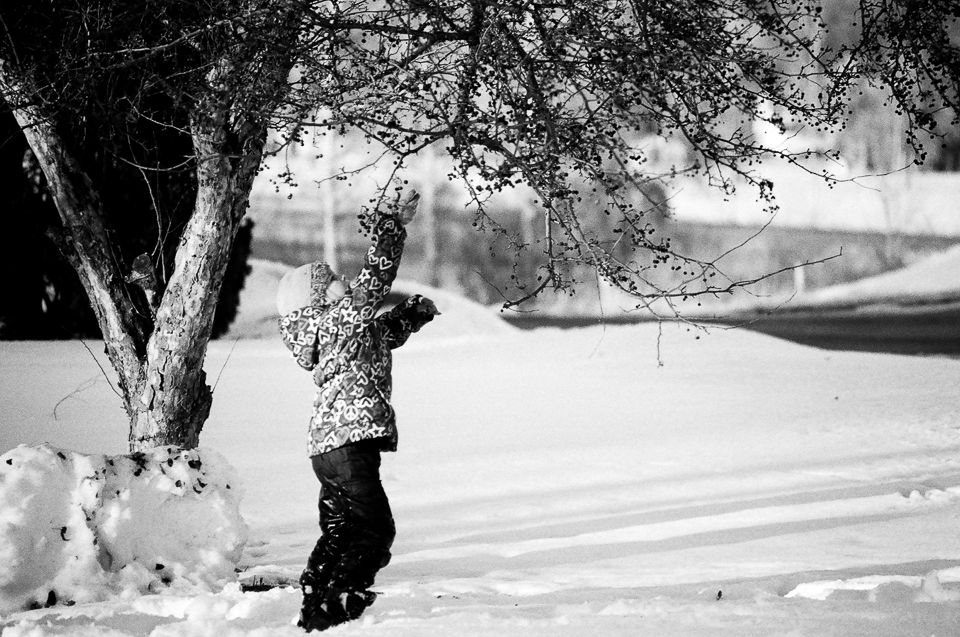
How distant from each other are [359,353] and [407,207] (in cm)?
67

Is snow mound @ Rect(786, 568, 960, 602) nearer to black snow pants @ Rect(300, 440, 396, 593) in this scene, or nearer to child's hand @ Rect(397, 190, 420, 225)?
black snow pants @ Rect(300, 440, 396, 593)

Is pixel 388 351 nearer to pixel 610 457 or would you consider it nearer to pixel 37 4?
pixel 37 4

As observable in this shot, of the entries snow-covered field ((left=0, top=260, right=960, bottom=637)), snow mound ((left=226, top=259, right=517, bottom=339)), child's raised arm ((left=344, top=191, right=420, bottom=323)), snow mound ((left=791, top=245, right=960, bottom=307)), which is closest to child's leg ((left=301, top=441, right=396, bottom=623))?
snow-covered field ((left=0, top=260, right=960, bottom=637))

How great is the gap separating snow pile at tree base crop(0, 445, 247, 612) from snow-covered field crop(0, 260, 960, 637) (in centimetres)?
18

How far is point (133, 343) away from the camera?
19.9 ft

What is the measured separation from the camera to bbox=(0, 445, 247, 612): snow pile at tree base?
16.1 ft

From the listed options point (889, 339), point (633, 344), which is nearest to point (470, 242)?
point (889, 339)

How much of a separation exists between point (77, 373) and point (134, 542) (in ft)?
25.4

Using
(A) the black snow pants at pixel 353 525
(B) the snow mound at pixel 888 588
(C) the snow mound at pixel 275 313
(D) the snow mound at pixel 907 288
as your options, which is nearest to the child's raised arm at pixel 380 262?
(A) the black snow pants at pixel 353 525

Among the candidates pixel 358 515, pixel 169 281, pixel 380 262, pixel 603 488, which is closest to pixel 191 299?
pixel 169 281

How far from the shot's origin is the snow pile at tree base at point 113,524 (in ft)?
16.1

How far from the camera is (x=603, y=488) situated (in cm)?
814

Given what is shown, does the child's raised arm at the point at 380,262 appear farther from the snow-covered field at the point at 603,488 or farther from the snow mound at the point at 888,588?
the snow mound at the point at 888,588

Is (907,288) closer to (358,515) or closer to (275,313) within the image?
(275,313)
